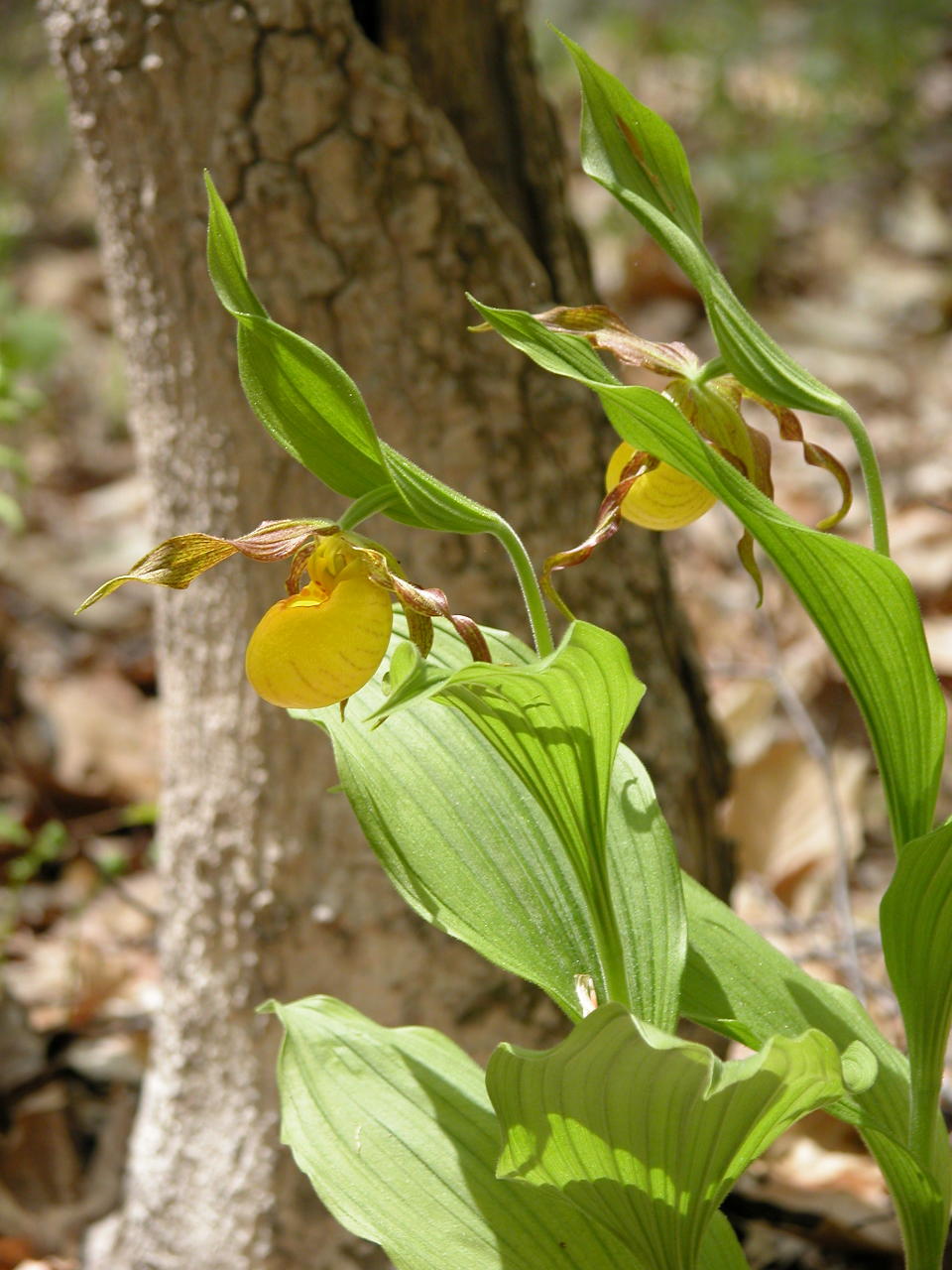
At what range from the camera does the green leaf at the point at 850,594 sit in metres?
0.66

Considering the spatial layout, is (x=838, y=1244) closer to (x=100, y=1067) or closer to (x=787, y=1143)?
(x=787, y=1143)

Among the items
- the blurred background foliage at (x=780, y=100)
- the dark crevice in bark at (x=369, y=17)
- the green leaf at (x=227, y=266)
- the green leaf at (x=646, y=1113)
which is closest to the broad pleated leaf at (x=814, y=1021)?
the green leaf at (x=646, y=1113)

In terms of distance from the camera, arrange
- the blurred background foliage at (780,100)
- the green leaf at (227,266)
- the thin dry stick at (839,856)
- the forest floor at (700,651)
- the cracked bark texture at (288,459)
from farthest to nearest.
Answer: the blurred background foliage at (780,100)
the forest floor at (700,651)
the thin dry stick at (839,856)
the cracked bark texture at (288,459)
the green leaf at (227,266)

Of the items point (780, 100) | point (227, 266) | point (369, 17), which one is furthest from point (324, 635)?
point (780, 100)

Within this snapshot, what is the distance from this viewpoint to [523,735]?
69 cm

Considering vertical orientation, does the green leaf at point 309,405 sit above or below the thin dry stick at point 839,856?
above

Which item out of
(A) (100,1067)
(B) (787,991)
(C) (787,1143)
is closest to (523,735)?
(B) (787,991)

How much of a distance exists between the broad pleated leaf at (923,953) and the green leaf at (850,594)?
0.06 meters

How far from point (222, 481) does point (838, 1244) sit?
3.41ft

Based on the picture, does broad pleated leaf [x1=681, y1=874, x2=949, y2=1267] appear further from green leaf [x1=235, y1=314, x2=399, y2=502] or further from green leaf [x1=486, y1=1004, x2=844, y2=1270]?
green leaf [x1=235, y1=314, x2=399, y2=502]

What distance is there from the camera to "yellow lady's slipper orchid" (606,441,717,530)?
29.2 inches

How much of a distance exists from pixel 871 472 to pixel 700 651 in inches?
62.1

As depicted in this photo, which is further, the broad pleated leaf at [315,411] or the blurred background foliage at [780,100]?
the blurred background foliage at [780,100]

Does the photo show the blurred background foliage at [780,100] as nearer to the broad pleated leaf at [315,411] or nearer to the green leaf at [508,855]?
the green leaf at [508,855]
